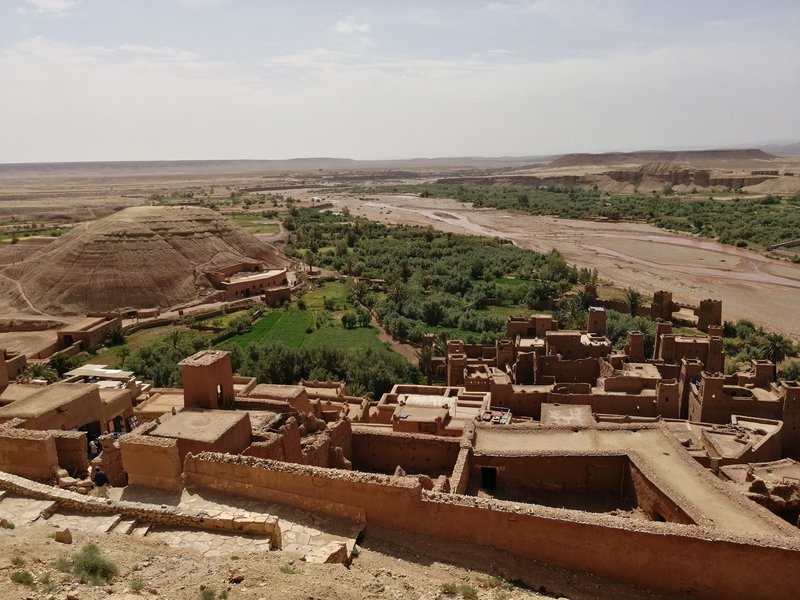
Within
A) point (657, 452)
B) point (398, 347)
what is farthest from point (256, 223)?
point (657, 452)

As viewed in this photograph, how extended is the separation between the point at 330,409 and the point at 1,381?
1008 centimetres

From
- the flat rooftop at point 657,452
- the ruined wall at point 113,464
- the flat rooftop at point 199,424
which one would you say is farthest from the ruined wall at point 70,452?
the flat rooftop at point 657,452

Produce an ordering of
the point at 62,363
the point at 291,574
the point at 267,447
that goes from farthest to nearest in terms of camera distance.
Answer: the point at 62,363
the point at 267,447
the point at 291,574

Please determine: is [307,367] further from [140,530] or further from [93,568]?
[93,568]

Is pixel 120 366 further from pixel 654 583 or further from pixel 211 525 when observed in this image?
pixel 654 583

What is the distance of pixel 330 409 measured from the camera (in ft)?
67.7

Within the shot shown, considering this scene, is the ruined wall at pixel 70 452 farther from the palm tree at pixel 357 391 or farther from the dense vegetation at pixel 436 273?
the dense vegetation at pixel 436 273

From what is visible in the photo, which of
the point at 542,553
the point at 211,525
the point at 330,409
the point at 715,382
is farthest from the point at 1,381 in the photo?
the point at 715,382

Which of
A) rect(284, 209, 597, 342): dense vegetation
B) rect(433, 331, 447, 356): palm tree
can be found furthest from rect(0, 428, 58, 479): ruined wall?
rect(284, 209, 597, 342): dense vegetation

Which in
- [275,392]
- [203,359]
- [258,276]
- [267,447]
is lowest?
[258,276]

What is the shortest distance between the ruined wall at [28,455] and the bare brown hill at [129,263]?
111 feet

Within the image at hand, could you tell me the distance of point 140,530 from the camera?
9.44m

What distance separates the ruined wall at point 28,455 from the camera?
11594 millimetres

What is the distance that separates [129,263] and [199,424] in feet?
124
